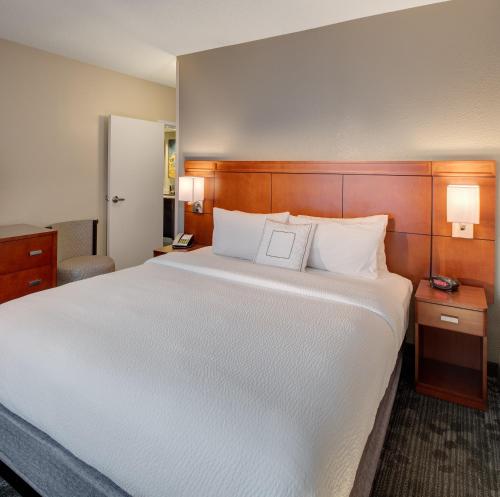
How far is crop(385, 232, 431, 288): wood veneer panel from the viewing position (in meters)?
2.70

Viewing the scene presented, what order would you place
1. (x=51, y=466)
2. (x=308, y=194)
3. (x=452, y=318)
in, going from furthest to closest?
1. (x=308, y=194)
2. (x=452, y=318)
3. (x=51, y=466)

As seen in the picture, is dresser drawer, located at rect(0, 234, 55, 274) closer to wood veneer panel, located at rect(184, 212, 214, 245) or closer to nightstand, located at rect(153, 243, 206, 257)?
nightstand, located at rect(153, 243, 206, 257)

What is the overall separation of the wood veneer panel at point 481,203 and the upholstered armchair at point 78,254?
119 inches

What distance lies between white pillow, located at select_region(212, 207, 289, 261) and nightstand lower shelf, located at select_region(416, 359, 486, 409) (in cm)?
143

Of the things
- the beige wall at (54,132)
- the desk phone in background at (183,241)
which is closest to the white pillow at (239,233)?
the desk phone in background at (183,241)

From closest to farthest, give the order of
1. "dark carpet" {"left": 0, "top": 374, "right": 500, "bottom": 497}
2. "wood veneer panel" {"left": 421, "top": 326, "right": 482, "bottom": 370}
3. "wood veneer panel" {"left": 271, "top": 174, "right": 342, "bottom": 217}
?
"dark carpet" {"left": 0, "top": 374, "right": 500, "bottom": 497} → "wood veneer panel" {"left": 421, "top": 326, "right": 482, "bottom": 370} → "wood veneer panel" {"left": 271, "top": 174, "right": 342, "bottom": 217}

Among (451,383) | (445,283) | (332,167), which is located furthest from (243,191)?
(451,383)

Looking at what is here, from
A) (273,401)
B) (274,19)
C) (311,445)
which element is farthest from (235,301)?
(274,19)

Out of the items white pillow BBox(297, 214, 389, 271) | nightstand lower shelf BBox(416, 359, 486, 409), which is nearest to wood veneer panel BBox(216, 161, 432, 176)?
white pillow BBox(297, 214, 389, 271)

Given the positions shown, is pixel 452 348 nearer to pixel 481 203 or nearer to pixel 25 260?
pixel 481 203

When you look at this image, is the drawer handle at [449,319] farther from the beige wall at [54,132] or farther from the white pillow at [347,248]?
the beige wall at [54,132]

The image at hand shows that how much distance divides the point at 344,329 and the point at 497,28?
2.26m

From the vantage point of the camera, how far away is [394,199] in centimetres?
278

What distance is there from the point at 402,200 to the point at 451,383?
127 centimetres
